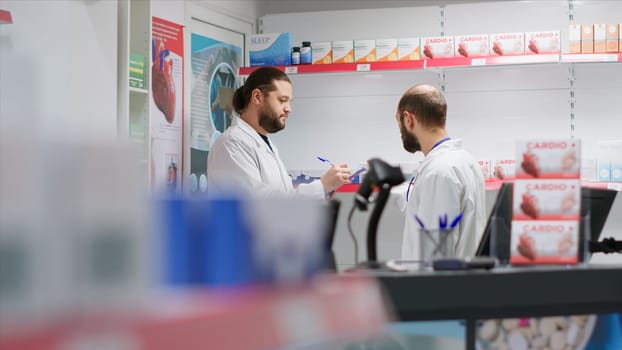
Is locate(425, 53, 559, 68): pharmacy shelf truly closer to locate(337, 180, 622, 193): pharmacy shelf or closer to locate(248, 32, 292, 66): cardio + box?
locate(337, 180, 622, 193): pharmacy shelf

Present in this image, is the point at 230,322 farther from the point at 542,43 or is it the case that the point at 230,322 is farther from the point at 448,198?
the point at 542,43

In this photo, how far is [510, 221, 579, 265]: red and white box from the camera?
2582 millimetres

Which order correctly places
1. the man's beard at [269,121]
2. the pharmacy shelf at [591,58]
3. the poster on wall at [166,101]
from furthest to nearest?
the pharmacy shelf at [591,58] < the poster on wall at [166,101] < the man's beard at [269,121]

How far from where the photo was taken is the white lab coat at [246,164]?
4543 millimetres

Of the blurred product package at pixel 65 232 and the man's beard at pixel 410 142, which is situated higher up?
the man's beard at pixel 410 142

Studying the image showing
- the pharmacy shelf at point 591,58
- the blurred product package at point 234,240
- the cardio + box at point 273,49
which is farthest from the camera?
the cardio + box at point 273,49

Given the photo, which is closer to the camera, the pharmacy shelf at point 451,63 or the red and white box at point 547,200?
the red and white box at point 547,200

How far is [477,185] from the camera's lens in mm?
4137

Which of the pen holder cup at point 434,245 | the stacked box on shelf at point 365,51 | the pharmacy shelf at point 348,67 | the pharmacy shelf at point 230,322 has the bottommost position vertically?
the pen holder cup at point 434,245

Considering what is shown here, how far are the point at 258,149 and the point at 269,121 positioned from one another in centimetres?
18

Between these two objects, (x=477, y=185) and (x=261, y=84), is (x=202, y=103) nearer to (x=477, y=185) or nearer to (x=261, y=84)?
(x=261, y=84)

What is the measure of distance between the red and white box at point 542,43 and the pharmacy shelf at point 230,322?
16.6ft

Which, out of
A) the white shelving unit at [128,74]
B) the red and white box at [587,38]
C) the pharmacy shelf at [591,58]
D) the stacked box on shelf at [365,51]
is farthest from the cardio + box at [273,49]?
the red and white box at [587,38]

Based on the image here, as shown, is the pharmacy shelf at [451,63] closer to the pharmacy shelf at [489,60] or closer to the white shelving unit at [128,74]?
the pharmacy shelf at [489,60]
